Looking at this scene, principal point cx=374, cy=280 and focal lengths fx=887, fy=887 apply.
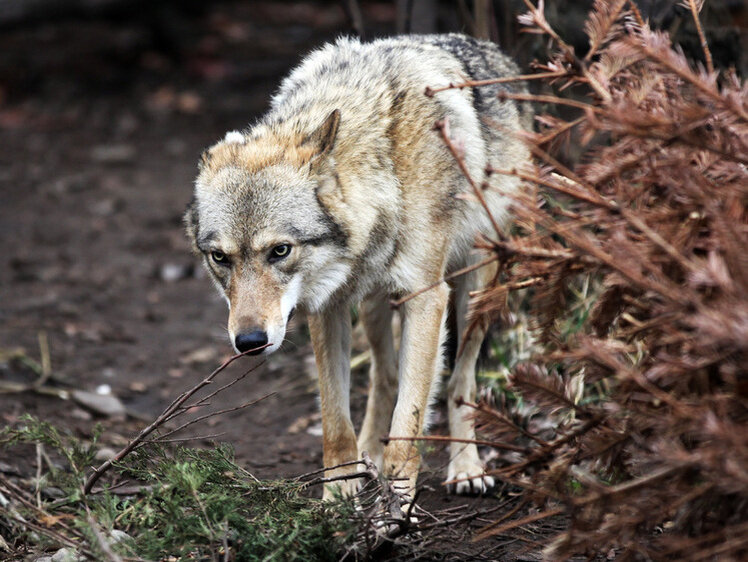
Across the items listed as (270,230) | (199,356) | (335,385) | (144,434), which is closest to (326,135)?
(270,230)

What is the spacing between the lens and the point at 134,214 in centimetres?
976

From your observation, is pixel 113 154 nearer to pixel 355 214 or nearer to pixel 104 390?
pixel 104 390

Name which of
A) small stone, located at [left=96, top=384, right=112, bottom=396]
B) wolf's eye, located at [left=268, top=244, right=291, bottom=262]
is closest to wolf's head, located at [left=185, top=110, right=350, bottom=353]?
wolf's eye, located at [left=268, top=244, right=291, bottom=262]

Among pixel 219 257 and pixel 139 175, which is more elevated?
pixel 219 257

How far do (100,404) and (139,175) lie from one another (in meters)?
5.42

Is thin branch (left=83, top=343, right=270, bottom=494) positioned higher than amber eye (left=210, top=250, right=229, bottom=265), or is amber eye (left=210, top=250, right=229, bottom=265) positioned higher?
amber eye (left=210, top=250, right=229, bottom=265)

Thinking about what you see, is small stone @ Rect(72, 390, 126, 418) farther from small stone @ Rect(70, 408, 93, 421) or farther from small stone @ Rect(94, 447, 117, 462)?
small stone @ Rect(94, 447, 117, 462)

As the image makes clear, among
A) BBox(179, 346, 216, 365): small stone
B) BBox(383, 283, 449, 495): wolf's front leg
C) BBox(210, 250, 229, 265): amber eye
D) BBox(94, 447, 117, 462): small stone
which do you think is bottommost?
BBox(179, 346, 216, 365): small stone

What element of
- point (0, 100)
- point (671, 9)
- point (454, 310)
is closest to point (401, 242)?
point (454, 310)

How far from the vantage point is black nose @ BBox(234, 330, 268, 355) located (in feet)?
12.1

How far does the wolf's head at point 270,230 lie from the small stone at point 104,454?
131 cm

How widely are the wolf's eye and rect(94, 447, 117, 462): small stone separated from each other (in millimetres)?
1642

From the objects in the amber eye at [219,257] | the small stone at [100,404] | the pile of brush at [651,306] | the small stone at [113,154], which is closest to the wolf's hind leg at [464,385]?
the amber eye at [219,257]

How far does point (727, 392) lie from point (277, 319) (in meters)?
1.90
